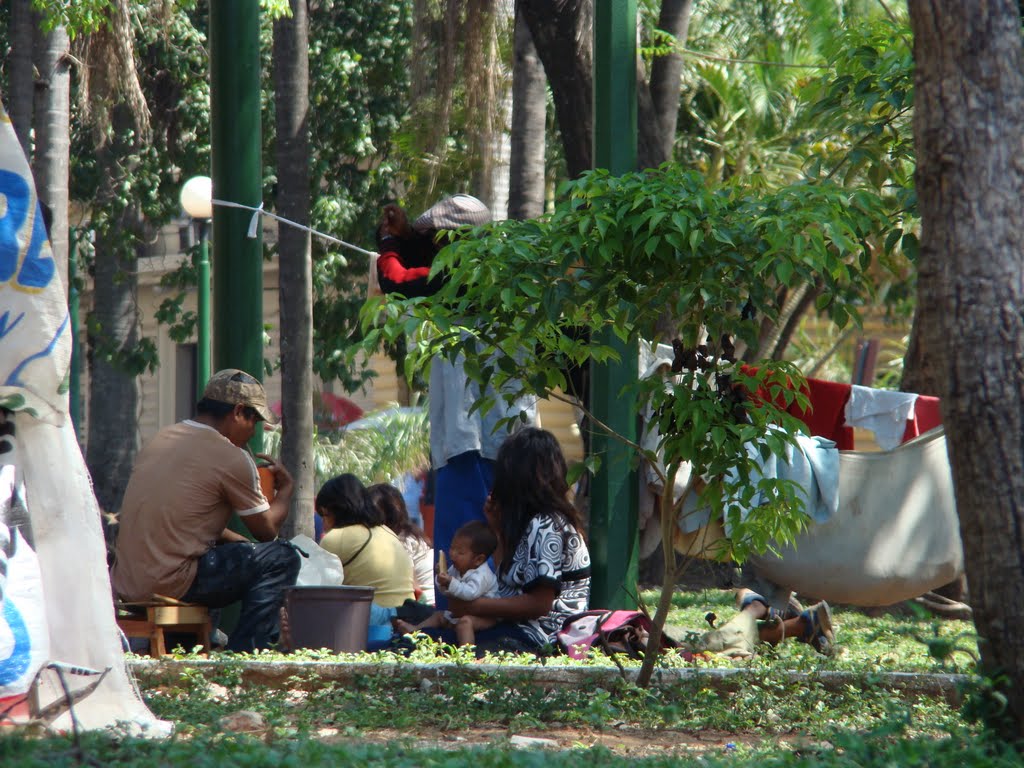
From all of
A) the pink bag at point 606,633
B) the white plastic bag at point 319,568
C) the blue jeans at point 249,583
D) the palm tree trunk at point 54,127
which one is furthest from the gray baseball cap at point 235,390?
the palm tree trunk at point 54,127

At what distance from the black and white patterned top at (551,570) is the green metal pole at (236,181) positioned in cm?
183

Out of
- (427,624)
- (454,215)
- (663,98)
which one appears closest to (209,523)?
(427,624)

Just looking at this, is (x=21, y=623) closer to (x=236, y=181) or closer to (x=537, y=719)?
(x=537, y=719)

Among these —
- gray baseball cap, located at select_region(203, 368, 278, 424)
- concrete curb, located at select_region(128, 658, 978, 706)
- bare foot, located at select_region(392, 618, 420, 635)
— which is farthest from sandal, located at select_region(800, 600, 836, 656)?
gray baseball cap, located at select_region(203, 368, 278, 424)

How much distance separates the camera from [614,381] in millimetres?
6996

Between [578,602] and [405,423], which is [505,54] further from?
[578,602]

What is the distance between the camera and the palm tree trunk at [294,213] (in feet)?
37.9

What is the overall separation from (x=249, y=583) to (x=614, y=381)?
1.98 meters

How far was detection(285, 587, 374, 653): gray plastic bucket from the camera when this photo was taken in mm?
6699

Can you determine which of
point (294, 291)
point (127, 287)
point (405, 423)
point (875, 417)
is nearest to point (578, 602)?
point (875, 417)

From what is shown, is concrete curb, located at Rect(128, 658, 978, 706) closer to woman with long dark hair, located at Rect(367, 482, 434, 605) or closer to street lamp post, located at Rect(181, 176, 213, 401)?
woman with long dark hair, located at Rect(367, 482, 434, 605)

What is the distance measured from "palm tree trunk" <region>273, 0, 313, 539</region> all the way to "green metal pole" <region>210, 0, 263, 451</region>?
3.70 meters

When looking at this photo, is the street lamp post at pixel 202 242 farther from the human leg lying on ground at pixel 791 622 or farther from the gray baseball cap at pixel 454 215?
Result: the human leg lying on ground at pixel 791 622

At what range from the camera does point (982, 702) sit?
402 centimetres
